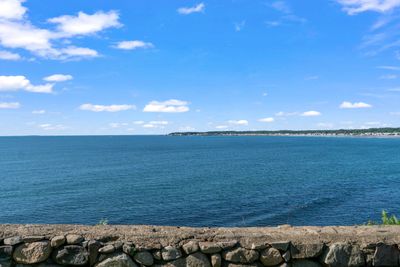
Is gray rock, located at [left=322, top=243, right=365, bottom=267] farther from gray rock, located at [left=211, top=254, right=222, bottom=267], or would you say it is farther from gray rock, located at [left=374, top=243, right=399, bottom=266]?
gray rock, located at [left=211, top=254, right=222, bottom=267]

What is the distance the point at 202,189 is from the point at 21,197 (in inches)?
734

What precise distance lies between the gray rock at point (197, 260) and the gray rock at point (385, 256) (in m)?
2.58

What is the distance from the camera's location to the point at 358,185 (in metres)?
48.0

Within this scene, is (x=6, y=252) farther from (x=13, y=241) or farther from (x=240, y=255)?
(x=240, y=255)

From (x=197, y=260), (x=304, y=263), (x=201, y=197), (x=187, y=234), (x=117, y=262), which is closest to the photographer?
(x=117, y=262)

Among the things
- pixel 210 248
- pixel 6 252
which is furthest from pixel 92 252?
pixel 210 248

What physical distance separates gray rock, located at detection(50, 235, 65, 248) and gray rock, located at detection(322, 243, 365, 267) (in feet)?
12.9

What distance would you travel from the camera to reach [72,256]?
5.95 m

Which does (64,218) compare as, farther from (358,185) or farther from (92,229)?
(358,185)

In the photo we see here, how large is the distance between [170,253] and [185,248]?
9.2 inches

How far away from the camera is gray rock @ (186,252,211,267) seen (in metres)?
6.03

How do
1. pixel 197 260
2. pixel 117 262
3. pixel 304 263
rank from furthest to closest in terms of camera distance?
pixel 304 263, pixel 197 260, pixel 117 262

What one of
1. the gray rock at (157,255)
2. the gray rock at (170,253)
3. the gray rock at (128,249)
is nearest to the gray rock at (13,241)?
the gray rock at (128,249)

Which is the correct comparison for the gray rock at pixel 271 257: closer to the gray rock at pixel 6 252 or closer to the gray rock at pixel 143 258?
the gray rock at pixel 143 258
